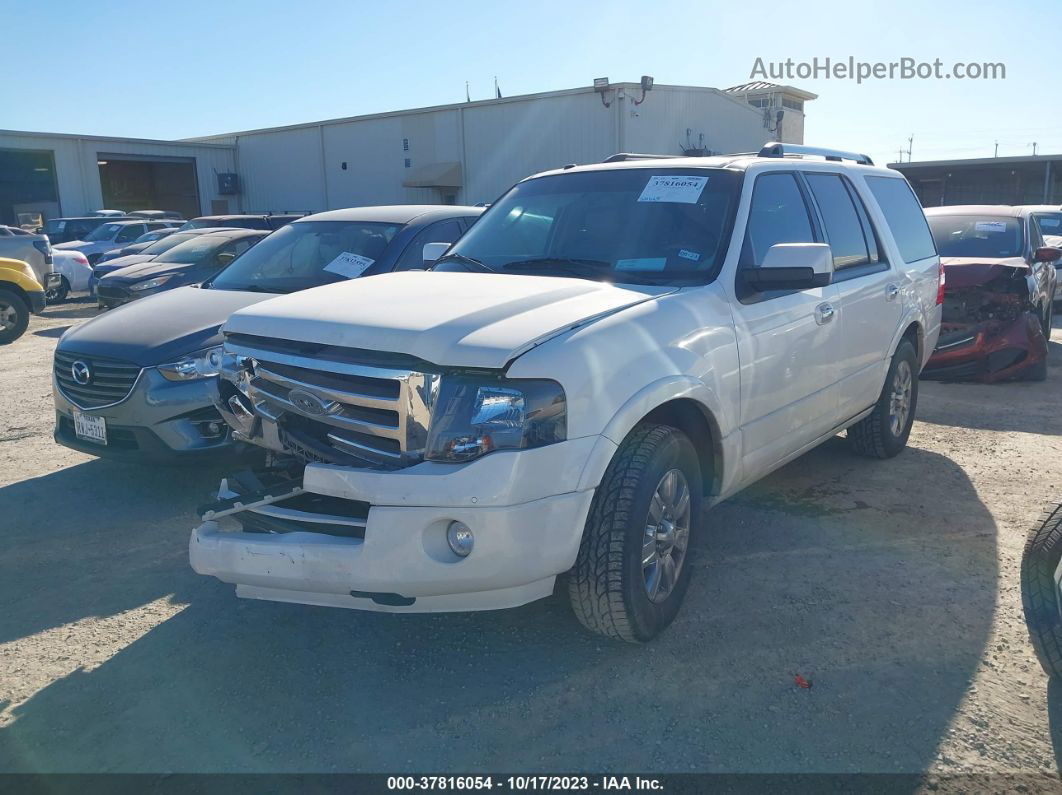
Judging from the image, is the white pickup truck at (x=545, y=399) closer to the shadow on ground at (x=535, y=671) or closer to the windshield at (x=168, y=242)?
the shadow on ground at (x=535, y=671)

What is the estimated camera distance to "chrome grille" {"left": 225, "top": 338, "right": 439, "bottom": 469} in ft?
9.82

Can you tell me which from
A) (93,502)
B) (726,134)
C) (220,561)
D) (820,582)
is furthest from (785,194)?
(726,134)

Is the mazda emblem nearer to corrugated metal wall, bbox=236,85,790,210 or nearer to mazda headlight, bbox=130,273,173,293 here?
mazda headlight, bbox=130,273,173,293

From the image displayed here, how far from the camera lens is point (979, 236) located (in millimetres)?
9711

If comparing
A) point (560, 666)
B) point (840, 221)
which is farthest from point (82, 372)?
point (840, 221)

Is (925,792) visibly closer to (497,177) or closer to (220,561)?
(220,561)

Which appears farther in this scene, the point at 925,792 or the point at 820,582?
the point at 820,582

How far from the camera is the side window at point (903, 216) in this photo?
5.75 m

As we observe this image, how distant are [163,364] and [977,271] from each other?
23.8ft

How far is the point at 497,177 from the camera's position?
96.9 feet

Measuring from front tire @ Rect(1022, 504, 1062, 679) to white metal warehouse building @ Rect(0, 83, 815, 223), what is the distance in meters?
23.8

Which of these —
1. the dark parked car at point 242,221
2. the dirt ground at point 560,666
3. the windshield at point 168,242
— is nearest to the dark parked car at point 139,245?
the dark parked car at point 242,221

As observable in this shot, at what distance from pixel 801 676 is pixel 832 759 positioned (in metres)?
0.50

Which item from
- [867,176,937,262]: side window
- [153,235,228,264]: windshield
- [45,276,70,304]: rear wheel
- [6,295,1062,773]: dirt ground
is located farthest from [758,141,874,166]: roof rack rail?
[45,276,70,304]: rear wheel
